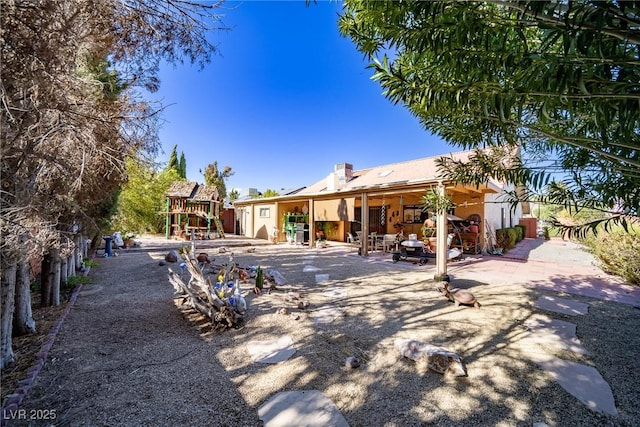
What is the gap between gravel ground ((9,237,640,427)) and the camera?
2.41m

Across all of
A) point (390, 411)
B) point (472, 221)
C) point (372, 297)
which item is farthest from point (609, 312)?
point (472, 221)

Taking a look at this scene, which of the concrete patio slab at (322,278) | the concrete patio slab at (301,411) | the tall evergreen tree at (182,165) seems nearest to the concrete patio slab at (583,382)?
the concrete patio slab at (301,411)

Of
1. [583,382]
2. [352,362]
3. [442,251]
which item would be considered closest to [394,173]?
[442,251]

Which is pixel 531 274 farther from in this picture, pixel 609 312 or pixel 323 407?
pixel 323 407

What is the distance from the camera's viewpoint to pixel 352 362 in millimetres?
3168

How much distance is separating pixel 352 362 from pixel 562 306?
4.82 meters

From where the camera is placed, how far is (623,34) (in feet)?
3.97

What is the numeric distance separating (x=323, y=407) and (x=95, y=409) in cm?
201

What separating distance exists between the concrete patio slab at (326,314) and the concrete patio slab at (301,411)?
5.98 ft

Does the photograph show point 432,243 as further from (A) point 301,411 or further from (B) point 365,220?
(A) point 301,411

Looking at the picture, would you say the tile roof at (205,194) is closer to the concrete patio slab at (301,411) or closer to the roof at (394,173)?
the roof at (394,173)

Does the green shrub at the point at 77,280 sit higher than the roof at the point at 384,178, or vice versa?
the roof at the point at 384,178

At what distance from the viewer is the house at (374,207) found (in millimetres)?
11445

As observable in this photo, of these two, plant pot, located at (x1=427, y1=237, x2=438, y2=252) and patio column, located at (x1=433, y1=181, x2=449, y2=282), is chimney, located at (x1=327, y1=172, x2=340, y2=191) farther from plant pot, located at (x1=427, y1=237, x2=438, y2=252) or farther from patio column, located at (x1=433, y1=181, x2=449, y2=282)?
patio column, located at (x1=433, y1=181, x2=449, y2=282)
